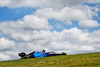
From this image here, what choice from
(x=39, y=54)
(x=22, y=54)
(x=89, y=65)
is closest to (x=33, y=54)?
(x=39, y=54)

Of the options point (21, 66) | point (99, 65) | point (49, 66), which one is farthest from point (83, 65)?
point (21, 66)

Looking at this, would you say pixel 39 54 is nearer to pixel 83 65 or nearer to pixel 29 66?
pixel 29 66

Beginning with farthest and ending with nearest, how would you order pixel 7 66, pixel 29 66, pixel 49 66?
pixel 7 66 → pixel 29 66 → pixel 49 66

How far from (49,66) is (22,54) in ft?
93.6

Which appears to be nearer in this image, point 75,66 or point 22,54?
point 75,66

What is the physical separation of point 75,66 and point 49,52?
96.5ft

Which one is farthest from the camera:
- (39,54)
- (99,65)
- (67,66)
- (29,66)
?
(39,54)

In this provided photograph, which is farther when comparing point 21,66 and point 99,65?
point 21,66

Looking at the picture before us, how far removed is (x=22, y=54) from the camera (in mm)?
55438

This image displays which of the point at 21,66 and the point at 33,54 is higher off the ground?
the point at 33,54

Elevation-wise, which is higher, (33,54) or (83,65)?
(33,54)

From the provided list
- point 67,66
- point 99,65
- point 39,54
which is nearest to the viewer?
point 99,65

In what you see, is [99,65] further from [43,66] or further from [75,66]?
[43,66]

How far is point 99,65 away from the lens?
24578mm
